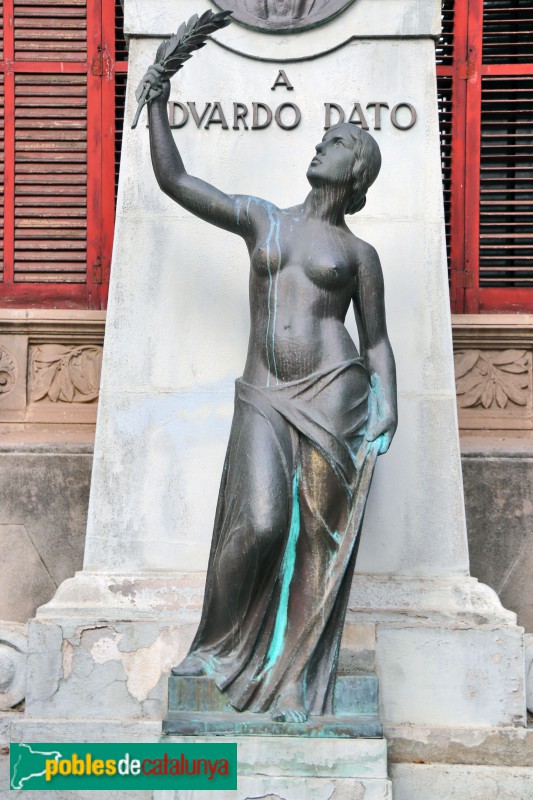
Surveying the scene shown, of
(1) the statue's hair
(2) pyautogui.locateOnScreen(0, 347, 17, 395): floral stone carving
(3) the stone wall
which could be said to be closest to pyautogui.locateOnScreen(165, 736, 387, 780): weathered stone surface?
(1) the statue's hair

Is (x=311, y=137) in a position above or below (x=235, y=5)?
below

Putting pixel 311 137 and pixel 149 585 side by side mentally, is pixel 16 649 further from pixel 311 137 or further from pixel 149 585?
pixel 311 137

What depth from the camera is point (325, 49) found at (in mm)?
8578

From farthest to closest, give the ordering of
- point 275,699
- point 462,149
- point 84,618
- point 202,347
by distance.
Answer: point 462,149 → point 202,347 → point 84,618 → point 275,699

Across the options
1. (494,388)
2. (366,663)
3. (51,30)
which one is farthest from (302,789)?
(51,30)

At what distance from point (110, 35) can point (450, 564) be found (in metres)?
4.67

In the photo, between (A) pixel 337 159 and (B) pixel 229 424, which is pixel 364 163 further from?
(B) pixel 229 424

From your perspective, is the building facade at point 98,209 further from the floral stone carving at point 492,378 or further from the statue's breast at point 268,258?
the statue's breast at point 268,258

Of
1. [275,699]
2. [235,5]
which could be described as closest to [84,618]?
[275,699]

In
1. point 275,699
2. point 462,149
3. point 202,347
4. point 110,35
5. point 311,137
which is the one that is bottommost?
point 275,699

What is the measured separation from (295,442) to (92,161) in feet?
13.6

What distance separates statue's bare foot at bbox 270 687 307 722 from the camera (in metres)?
6.96

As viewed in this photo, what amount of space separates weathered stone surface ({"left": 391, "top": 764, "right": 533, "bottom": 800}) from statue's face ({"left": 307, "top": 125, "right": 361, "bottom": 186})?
2857 mm

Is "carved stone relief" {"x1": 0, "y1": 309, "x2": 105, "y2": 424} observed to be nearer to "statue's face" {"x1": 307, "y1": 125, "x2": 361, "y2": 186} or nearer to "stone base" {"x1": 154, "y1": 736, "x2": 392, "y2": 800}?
"statue's face" {"x1": 307, "y1": 125, "x2": 361, "y2": 186}
